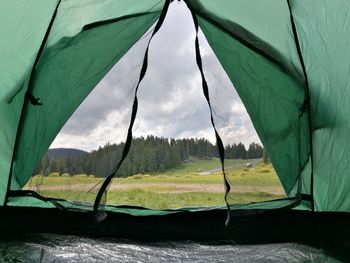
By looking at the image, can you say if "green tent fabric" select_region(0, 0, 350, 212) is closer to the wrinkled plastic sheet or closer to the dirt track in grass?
the dirt track in grass

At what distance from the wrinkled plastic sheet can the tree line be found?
0.34m

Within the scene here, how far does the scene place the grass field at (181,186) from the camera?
2062mm

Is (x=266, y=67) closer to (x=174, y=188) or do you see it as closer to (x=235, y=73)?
(x=235, y=73)

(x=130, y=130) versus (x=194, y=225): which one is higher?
(x=130, y=130)

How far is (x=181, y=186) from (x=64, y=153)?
637 mm

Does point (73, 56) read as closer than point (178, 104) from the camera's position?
Yes

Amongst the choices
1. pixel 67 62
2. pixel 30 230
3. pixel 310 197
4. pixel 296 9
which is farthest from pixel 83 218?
pixel 296 9

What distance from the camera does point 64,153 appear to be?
2133 mm

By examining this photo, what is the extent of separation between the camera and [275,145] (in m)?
2.10

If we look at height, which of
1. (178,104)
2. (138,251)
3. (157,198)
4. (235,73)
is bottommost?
(138,251)

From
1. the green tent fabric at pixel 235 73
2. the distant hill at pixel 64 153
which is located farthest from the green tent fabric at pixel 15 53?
the distant hill at pixel 64 153

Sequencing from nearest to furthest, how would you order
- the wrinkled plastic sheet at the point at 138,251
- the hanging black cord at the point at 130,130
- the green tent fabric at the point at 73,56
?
the wrinkled plastic sheet at the point at 138,251 → the hanging black cord at the point at 130,130 → the green tent fabric at the point at 73,56

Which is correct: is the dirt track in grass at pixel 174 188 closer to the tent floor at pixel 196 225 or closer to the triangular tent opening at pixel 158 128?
the triangular tent opening at pixel 158 128

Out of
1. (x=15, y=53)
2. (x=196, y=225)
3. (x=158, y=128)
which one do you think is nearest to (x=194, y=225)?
(x=196, y=225)
